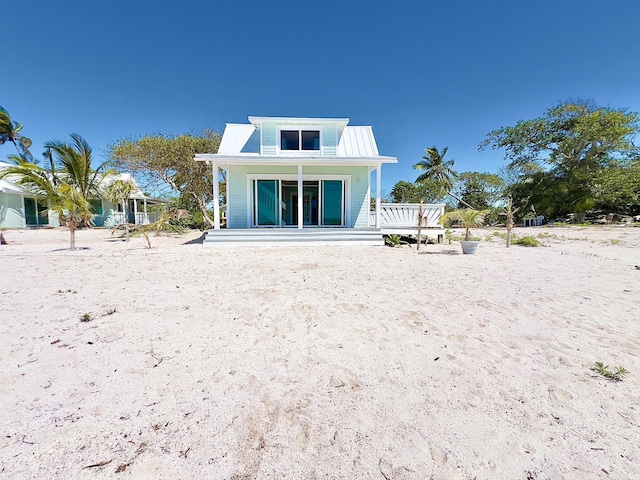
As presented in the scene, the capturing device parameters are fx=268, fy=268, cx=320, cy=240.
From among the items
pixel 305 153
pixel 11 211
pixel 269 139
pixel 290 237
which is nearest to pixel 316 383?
pixel 290 237

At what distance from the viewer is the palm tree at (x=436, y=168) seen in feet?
93.2

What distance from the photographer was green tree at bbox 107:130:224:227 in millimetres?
15859

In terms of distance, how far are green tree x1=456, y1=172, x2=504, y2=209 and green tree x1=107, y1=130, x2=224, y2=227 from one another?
25.9 metres

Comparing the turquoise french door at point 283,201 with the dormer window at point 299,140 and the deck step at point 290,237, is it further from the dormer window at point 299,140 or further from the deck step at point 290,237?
the deck step at point 290,237

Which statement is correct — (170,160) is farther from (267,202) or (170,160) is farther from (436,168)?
(436,168)

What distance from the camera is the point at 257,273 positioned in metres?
5.47

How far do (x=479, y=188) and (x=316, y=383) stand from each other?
112ft

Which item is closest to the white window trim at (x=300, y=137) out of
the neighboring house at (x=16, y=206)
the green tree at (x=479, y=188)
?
the neighboring house at (x=16, y=206)

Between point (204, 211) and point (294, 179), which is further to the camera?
point (204, 211)

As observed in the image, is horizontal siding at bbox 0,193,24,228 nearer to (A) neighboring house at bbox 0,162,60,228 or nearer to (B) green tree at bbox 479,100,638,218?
(A) neighboring house at bbox 0,162,60,228

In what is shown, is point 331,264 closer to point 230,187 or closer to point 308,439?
point 308,439

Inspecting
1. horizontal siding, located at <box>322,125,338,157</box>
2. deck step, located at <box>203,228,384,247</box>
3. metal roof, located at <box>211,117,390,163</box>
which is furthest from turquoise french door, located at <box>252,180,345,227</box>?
deck step, located at <box>203,228,384,247</box>

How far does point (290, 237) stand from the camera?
9.91 m

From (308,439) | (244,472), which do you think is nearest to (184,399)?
(244,472)
